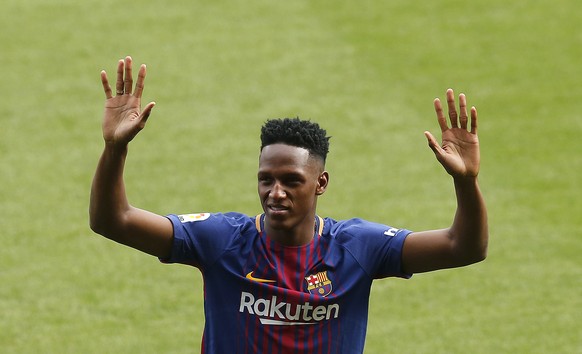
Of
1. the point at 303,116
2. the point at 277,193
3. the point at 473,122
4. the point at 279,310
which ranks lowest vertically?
the point at 279,310

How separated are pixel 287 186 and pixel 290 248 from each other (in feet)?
1.23

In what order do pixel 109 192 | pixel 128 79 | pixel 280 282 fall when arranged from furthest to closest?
pixel 280 282 → pixel 128 79 → pixel 109 192

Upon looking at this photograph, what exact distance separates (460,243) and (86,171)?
837cm

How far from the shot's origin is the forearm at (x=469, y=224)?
19.8 feet

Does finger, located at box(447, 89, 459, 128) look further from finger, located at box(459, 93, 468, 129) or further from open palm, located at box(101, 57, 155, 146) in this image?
open palm, located at box(101, 57, 155, 146)

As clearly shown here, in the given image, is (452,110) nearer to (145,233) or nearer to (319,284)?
(319,284)

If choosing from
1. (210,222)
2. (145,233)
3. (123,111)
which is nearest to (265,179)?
(210,222)

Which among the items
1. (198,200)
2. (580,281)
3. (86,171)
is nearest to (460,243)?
(580,281)

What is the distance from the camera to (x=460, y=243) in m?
6.16

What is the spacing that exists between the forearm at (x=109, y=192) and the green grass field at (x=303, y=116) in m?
4.78

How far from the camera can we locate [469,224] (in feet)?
20.0

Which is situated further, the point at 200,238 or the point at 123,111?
the point at 200,238

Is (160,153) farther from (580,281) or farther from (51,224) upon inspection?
(580,281)

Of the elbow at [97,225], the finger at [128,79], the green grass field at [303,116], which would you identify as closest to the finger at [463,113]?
the finger at [128,79]
